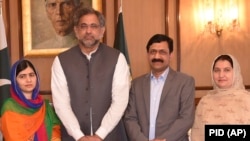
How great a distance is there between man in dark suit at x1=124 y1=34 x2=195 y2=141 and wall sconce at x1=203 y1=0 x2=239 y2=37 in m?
1.88

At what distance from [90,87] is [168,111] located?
1.93 ft

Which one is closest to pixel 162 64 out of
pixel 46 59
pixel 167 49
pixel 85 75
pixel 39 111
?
pixel 167 49

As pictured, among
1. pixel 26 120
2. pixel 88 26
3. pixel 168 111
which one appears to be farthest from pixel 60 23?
pixel 168 111

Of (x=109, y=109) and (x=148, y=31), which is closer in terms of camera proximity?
(x=109, y=109)

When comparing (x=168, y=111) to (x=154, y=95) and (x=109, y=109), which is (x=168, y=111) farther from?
(x=109, y=109)

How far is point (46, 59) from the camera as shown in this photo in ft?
16.0

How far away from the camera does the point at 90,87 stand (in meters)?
Result: 2.72

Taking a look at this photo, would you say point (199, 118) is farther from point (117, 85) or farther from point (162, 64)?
point (117, 85)

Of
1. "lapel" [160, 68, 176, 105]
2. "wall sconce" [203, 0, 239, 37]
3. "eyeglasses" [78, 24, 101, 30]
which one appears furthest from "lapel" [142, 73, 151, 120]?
"wall sconce" [203, 0, 239, 37]

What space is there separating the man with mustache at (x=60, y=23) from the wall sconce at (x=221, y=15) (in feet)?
5.55

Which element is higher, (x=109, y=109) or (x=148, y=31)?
(x=148, y=31)

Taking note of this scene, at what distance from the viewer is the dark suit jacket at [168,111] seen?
2699 mm

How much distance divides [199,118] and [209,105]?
0.40ft

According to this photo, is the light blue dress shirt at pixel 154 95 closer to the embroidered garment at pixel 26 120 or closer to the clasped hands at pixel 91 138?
the clasped hands at pixel 91 138
